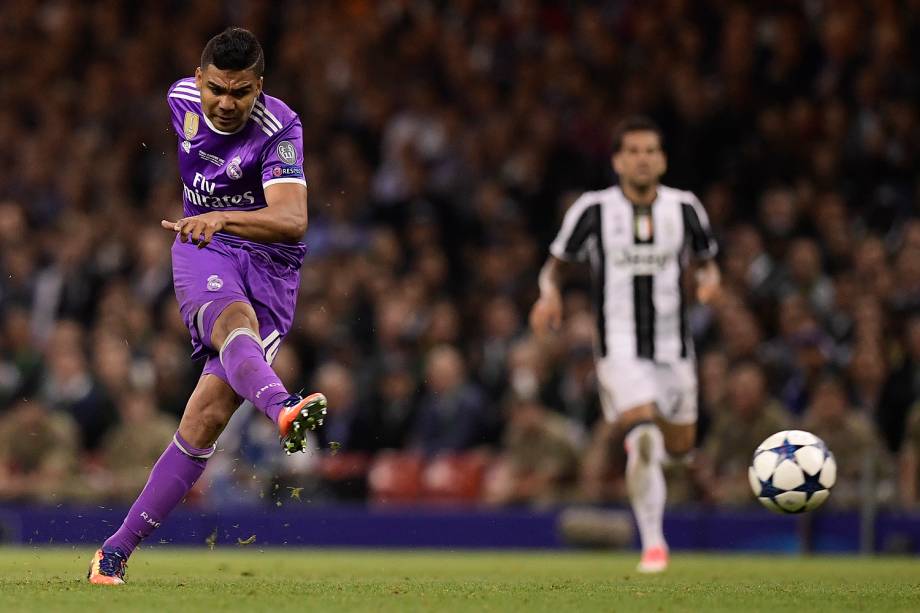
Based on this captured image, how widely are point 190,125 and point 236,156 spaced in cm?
30

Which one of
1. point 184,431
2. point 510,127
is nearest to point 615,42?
point 510,127

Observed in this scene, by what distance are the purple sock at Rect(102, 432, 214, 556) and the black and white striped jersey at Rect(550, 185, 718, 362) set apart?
363cm

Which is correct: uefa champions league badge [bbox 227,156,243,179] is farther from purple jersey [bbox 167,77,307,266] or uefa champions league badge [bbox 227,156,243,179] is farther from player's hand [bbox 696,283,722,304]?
player's hand [bbox 696,283,722,304]

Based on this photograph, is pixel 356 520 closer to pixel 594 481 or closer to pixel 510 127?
pixel 594 481

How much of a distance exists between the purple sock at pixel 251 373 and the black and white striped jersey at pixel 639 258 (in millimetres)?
3675

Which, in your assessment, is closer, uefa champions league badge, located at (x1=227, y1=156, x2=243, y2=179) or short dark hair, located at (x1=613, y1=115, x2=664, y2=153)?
uefa champions league badge, located at (x1=227, y1=156, x2=243, y2=179)

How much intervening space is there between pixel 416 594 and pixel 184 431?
4.20 ft

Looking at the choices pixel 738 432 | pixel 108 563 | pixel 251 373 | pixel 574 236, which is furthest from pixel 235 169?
pixel 738 432

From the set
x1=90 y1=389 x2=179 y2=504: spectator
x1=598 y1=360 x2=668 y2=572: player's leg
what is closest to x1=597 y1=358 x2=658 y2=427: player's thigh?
x1=598 y1=360 x2=668 y2=572: player's leg

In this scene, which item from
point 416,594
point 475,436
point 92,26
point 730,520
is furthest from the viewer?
point 92,26

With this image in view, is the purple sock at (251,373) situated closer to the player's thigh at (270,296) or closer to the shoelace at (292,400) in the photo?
the shoelace at (292,400)

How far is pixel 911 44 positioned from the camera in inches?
557

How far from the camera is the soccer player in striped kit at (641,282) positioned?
1005cm

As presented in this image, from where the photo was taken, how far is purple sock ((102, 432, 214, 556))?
715 cm
